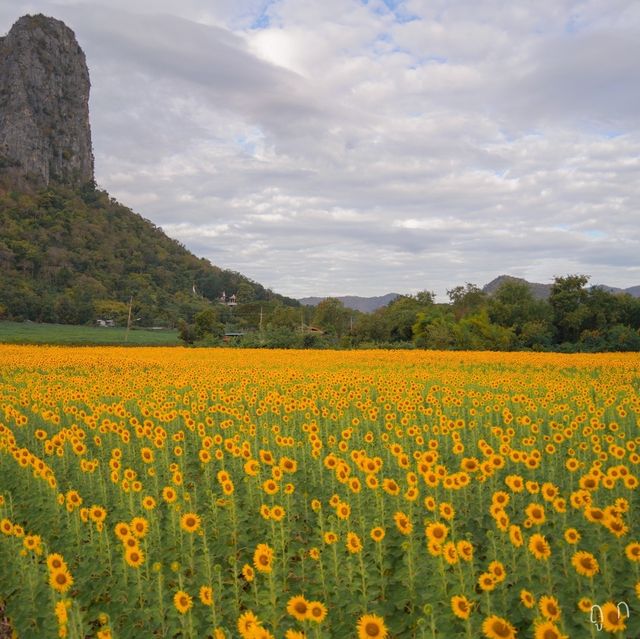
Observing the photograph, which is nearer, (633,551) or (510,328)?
(633,551)

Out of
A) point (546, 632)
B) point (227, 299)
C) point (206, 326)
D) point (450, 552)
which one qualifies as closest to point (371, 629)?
point (546, 632)

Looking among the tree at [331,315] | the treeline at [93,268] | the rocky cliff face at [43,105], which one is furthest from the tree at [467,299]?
the rocky cliff face at [43,105]

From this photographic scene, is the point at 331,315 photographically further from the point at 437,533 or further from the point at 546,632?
the point at 546,632

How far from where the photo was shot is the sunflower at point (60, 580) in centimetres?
383

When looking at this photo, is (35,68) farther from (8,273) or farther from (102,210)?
(8,273)

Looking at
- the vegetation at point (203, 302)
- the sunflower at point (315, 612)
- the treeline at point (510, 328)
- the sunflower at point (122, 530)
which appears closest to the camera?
the sunflower at point (315, 612)

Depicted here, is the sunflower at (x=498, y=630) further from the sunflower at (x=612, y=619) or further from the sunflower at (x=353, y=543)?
the sunflower at (x=353, y=543)

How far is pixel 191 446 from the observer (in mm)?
9906

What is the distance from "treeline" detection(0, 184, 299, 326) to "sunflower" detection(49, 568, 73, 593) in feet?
257

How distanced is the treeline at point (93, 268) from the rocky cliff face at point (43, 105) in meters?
17.5

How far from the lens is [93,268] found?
310ft

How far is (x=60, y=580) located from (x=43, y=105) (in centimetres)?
17397

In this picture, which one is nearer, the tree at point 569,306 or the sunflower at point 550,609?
the sunflower at point 550,609

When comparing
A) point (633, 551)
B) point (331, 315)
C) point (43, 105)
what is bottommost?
point (633, 551)
